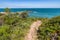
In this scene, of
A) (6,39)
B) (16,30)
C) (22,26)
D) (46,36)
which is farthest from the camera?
(22,26)

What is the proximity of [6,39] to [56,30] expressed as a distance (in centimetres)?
393

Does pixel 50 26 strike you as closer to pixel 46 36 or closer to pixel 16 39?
pixel 46 36

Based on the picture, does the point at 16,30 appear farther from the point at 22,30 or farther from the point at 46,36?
the point at 46,36

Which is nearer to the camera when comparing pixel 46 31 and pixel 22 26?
pixel 46 31

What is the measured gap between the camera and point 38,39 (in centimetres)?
1490

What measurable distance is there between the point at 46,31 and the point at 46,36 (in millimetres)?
→ 703

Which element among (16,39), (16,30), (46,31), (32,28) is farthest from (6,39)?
(32,28)

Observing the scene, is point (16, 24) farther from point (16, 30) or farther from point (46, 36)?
point (46, 36)

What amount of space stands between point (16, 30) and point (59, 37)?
3.44m

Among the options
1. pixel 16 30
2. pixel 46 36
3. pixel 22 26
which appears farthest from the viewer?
pixel 22 26

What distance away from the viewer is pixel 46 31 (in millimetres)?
15328

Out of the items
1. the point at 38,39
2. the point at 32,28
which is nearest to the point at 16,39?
the point at 38,39

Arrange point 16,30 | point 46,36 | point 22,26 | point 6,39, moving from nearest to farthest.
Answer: point 6,39 < point 46,36 < point 16,30 < point 22,26

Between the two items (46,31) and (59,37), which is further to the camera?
(46,31)
